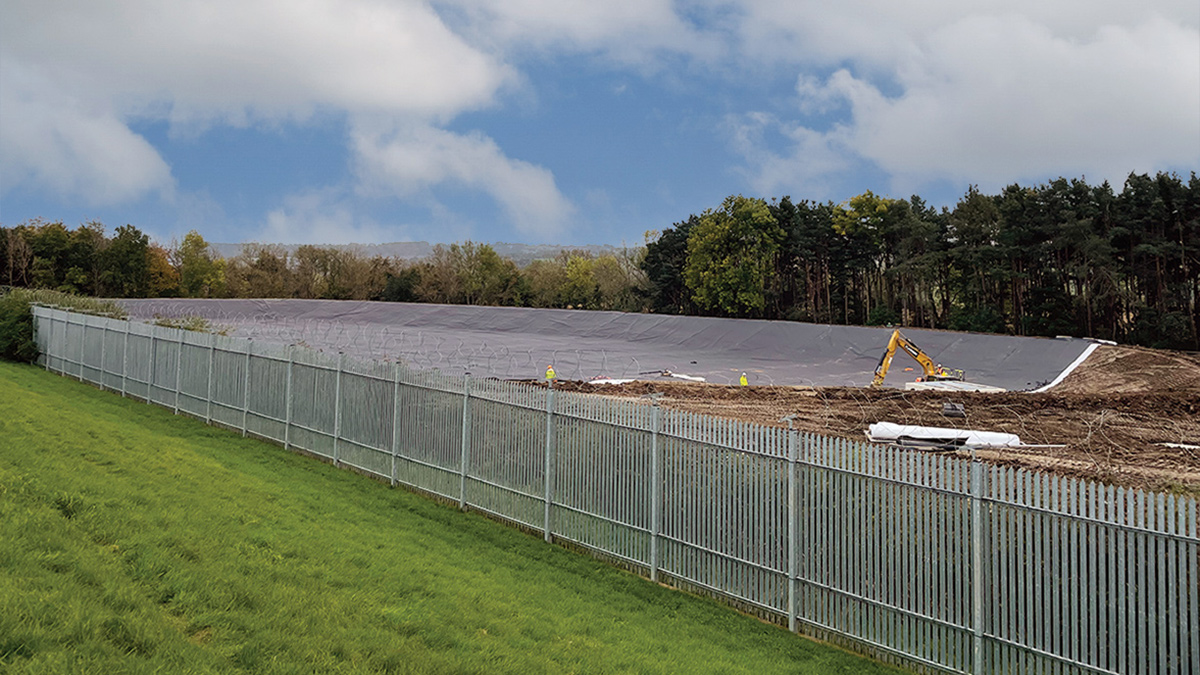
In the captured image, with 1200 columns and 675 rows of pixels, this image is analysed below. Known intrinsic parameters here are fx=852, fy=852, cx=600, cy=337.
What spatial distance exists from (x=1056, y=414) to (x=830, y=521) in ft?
61.9

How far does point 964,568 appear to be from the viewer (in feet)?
26.5

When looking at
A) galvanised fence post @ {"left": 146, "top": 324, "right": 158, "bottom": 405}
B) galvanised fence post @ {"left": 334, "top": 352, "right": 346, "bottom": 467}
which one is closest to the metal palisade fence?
galvanised fence post @ {"left": 334, "top": 352, "right": 346, "bottom": 467}

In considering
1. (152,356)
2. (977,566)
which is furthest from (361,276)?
(977,566)

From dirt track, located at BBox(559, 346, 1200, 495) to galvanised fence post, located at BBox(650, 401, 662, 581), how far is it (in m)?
7.88

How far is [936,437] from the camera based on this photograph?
61.7 ft

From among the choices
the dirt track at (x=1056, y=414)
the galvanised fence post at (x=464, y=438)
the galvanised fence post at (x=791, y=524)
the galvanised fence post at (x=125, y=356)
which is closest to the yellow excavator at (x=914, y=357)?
the dirt track at (x=1056, y=414)

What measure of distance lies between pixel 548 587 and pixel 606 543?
173cm

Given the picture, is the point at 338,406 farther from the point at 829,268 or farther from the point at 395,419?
the point at 829,268

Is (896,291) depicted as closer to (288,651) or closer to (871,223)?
(871,223)

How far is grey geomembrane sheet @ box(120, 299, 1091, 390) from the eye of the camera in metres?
40.1

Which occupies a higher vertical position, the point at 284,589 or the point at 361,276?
the point at 361,276

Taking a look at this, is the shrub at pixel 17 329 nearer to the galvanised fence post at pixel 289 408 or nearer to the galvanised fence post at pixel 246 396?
the galvanised fence post at pixel 246 396

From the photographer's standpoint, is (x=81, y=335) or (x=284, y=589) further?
(x=81, y=335)

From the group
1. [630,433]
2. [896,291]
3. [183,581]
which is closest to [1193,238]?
[896,291]
